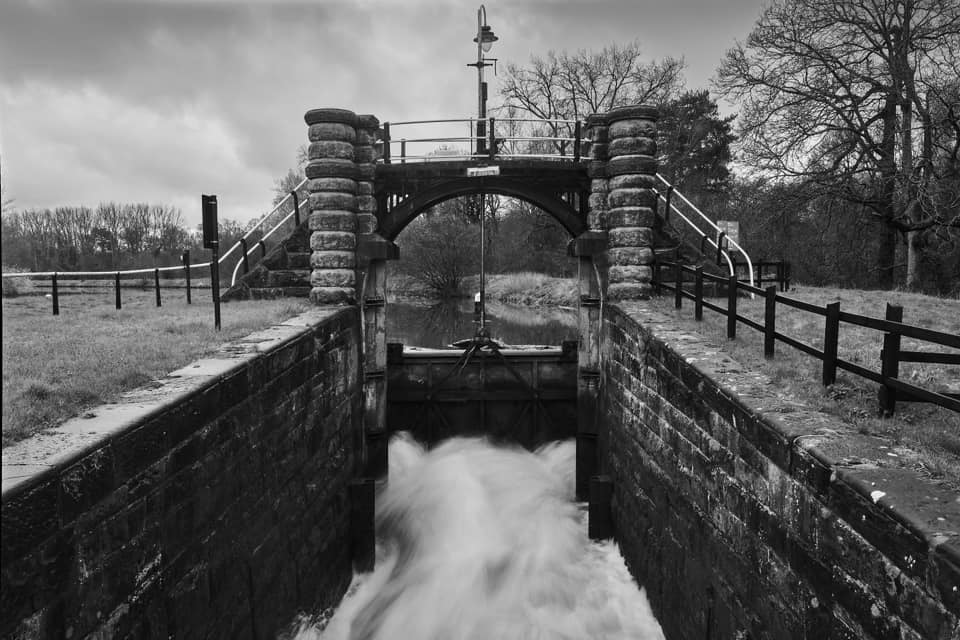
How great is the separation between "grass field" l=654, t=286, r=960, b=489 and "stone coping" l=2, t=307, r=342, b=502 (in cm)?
482

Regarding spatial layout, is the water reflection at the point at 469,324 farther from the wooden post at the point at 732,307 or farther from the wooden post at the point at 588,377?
the wooden post at the point at 732,307

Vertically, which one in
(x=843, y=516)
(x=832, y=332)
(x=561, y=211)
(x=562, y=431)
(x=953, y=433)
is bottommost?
(x=562, y=431)

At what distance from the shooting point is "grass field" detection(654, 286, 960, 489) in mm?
4203

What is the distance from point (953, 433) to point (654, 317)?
507cm

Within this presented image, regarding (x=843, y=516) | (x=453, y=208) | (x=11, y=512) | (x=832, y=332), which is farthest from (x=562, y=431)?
(x=453, y=208)

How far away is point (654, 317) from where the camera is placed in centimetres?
941

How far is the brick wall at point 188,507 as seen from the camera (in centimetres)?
356

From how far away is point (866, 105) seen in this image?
17.1 m

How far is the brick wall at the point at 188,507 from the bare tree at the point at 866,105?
556 inches

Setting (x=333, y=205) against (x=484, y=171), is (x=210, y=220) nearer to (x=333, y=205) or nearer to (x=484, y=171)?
(x=333, y=205)

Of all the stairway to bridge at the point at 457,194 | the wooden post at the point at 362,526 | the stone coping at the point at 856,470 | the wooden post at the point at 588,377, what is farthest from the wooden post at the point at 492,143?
the stone coping at the point at 856,470

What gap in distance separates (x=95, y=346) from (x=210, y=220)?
212cm

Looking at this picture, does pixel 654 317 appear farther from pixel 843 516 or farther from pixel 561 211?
pixel 843 516

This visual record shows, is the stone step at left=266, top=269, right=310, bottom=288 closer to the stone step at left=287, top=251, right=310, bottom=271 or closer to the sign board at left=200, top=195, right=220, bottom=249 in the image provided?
the stone step at left=287, top=251, right=310, bottom=271
